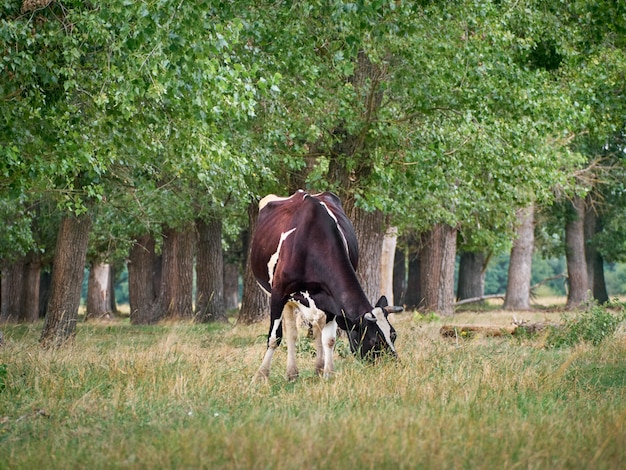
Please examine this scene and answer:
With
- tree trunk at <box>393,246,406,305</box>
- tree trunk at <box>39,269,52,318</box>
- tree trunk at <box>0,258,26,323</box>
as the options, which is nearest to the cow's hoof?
tree trunk at <box>0,258,26,323</box>

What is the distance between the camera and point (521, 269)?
120ft

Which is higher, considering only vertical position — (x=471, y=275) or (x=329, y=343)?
(x=471, y=275)

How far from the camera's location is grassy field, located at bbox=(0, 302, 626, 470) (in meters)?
6.57

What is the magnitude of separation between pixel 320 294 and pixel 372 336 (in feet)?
3.02

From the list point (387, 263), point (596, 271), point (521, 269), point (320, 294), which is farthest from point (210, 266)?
point (596, 271)

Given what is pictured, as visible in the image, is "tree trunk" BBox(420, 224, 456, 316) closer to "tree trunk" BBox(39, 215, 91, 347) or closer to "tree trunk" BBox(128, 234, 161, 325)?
"tree trunk" BBox(128, 234, 161, 325)

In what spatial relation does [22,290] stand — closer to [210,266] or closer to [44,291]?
[44,291]

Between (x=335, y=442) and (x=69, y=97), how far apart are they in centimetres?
912

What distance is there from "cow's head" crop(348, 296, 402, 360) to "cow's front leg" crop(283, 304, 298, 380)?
89 cm

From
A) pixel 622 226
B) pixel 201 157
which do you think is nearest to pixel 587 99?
pixel 201 157

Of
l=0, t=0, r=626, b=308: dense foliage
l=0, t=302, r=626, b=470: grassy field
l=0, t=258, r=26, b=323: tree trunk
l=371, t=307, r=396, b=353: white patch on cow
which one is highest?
l=0, t=0, r=626, b=308: dense foliage

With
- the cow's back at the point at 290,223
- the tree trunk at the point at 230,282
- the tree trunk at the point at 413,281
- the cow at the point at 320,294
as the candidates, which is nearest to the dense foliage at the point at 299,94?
the cow's back at the point at 290,223

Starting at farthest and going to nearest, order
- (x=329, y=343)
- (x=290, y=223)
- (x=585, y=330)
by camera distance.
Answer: (x=585, y=330) < (x=290, y=223) < (x=329, y=343)

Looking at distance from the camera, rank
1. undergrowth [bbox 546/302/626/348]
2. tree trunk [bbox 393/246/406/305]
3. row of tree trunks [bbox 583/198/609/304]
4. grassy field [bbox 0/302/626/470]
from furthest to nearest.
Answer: row of tree trunks [bbox 583/198/609/304], tree trunk [bbox 393/246/406/305], undergrowth [bbox 546/302/626/348], grassy field [bbox 0/302/626/470]
